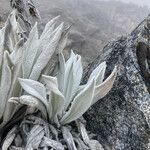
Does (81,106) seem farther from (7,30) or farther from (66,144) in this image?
(7,30)

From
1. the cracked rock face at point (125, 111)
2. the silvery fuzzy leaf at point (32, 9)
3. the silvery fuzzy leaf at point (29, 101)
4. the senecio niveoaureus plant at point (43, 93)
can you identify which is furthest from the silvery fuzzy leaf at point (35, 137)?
the silvery fuzzy leaf at point (32, 9)

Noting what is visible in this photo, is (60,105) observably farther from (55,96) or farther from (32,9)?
(32,9)

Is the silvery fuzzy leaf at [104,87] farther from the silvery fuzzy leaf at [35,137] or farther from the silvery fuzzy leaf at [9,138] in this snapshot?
the silvery fuzzy leaf at [9,138]

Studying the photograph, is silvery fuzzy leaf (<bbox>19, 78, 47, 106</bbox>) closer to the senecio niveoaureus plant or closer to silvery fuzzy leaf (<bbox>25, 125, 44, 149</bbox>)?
the senecio niveoaureus plant


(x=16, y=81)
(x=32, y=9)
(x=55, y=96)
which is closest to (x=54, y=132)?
(x=55, y=96)

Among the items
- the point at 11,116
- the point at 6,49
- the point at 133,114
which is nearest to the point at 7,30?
the point at 6,49
